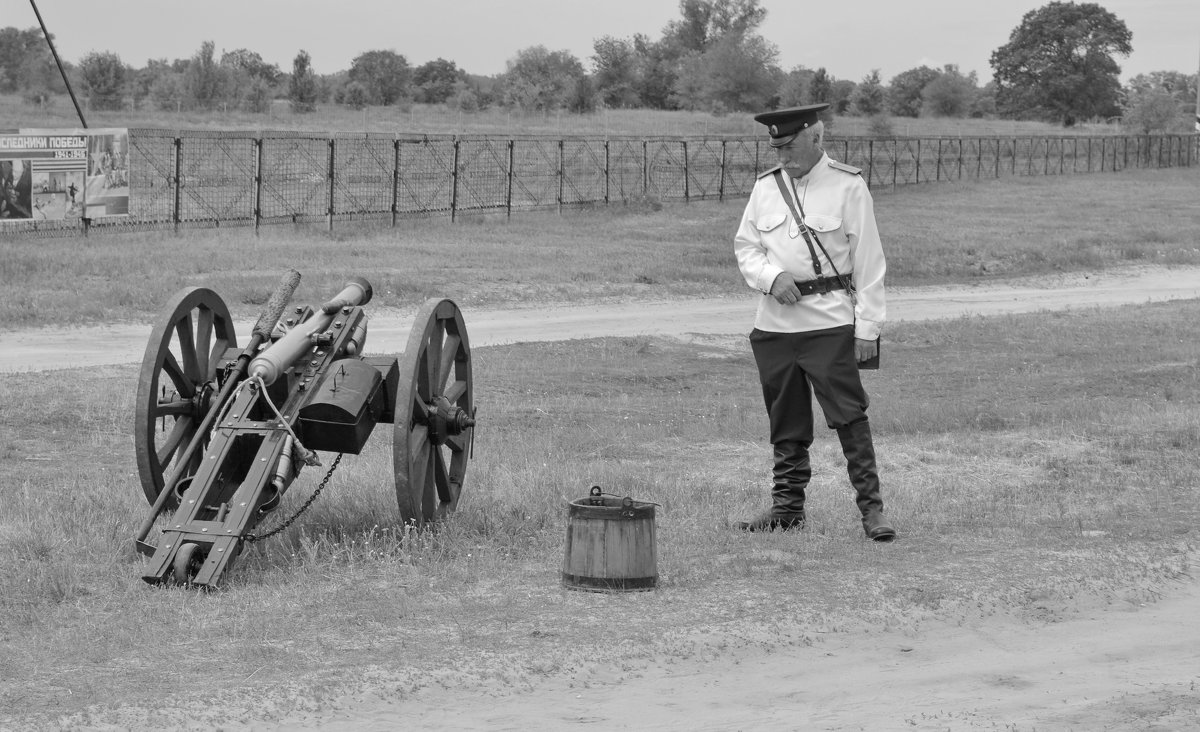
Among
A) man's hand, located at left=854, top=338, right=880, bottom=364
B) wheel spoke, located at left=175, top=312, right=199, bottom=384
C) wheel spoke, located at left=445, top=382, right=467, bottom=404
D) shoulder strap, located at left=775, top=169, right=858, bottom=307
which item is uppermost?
shoulder strap, located at left=775, top=169, right=858, bottom=307

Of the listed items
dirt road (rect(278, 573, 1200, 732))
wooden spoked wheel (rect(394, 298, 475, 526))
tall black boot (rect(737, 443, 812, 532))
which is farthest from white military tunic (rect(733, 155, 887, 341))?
dirt road (rect(278, 573, 1200, 732))

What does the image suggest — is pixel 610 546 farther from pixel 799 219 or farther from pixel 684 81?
pixel 684 81

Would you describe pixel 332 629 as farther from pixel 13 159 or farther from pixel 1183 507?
pixel 13 159

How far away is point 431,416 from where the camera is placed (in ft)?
24.4

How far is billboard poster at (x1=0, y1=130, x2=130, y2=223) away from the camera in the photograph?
74.0 ft

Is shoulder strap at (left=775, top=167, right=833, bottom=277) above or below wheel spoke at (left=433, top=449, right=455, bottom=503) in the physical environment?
above

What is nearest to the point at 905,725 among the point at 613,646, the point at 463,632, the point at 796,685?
the point at 796,685

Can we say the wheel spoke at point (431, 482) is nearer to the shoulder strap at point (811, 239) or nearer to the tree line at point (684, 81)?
the shoulder strap at point (811, 239)

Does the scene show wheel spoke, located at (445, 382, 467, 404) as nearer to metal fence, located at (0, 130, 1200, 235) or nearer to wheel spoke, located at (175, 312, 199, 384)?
→ wheel spoke, located at (175, 312, 199, 384)

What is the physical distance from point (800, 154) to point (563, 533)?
215 cm

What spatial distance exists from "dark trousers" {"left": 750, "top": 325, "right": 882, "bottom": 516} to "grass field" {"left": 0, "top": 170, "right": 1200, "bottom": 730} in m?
0.30

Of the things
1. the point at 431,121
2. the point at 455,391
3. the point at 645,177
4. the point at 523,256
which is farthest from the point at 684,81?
the point at 455,391

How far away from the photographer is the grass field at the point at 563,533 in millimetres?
5566

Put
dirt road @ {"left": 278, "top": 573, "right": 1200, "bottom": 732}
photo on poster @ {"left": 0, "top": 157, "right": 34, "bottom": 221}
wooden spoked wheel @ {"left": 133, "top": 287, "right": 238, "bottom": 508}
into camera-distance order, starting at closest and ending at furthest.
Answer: dirt road @ {"left": 278, "top": 573, "right": 1200, "bottom": 732} → wooden spoked wheel @ {"left": 133, "top": 287, "right": 238, "bottom": 508} → photo on poster @ {"left": 0, "top": 157, "right": 34, "bottom": 221}
